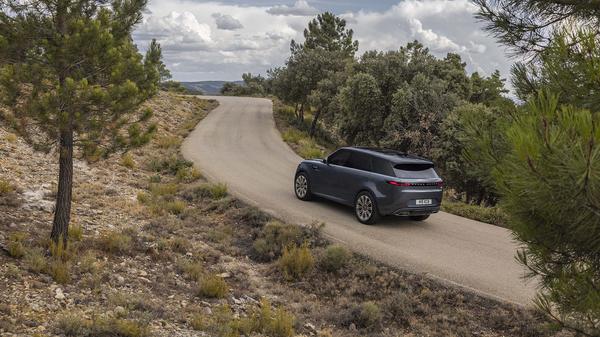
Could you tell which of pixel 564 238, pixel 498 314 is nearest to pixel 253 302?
pixel 498 314

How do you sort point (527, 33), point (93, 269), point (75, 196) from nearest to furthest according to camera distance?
point (527, 33) → point (93, 269) → point (75, 196)

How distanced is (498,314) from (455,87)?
23239 millimetres

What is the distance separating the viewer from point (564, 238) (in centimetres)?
390

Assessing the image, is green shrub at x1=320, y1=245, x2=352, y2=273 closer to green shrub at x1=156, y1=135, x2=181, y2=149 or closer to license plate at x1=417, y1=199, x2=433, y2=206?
license plate at x1=417, y1=199, x2=433, y2=206

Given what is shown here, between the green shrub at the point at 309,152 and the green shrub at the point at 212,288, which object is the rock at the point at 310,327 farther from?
the green shrub at the point at 309,152

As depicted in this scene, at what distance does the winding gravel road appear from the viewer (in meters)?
9.06

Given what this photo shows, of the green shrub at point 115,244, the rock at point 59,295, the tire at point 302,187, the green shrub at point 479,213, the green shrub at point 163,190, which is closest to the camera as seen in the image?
the rock at point 59,295

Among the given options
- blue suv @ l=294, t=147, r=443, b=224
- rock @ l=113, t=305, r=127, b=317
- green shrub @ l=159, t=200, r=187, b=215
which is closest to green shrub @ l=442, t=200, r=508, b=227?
blue suv @ l=294, t=147, r=443, b=224

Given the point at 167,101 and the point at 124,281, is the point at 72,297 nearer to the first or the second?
the point at 124,281

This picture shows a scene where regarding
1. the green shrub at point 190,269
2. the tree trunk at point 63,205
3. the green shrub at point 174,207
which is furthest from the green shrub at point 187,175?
the tree trunk at point 63,205

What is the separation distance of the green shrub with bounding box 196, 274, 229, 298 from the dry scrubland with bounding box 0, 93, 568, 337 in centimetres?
2

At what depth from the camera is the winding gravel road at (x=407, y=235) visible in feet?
29.7

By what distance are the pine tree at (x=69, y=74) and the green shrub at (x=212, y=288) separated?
2.79 meters

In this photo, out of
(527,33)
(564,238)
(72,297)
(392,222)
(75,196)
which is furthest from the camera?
(75,196)
